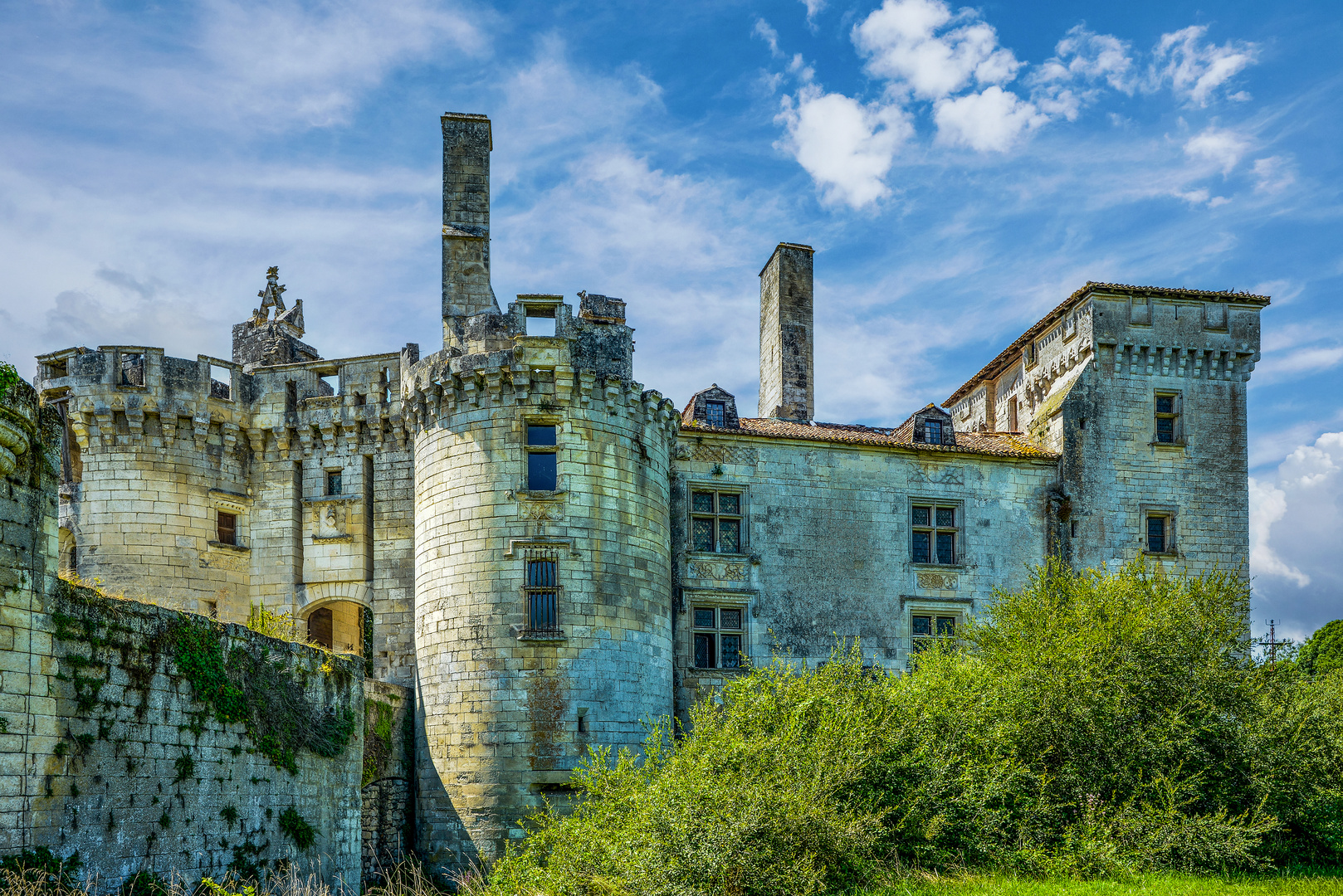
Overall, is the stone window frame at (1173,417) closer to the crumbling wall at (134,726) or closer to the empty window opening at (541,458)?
the empty window opening at (541,458)

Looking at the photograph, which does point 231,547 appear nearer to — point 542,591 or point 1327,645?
point 542,591

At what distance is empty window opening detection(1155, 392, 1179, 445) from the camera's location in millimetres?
30578

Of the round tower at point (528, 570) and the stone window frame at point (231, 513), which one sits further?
the stone window frame at point (231, 513)

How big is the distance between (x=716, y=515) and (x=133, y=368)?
1402cm

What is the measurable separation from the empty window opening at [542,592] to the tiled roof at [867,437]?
18.2 feet

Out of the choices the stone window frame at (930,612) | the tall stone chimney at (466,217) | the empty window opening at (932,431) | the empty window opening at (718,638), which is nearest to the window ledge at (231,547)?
the tall stone chimney at (466,217)

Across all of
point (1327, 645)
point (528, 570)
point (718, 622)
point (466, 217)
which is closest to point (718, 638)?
point (718, 622)

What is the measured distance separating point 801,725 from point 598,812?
3.49 metres

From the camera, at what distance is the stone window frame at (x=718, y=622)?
2705cm

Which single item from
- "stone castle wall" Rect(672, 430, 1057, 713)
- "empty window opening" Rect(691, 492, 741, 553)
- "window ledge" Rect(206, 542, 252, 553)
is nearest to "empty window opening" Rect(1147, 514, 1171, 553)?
"stone castle wall" Rect(672, 430, 1057, 713)

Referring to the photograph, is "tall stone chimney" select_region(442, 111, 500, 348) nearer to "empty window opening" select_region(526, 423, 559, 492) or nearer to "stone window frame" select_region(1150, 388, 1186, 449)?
"empty window opening" select_region(526, 423, 559, 492)

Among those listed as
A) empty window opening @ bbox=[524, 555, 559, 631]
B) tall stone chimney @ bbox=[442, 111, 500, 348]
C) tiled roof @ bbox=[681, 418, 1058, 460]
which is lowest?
empty window opening @ bbox=[524, 555, 559, 631]

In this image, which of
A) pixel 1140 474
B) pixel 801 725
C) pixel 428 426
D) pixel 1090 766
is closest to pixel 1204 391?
pixel 1140 474

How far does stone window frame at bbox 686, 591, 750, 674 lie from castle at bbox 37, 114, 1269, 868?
0.19 ft
